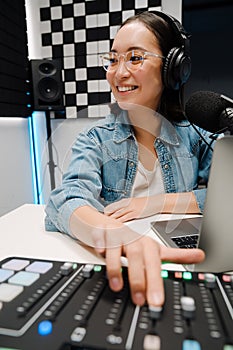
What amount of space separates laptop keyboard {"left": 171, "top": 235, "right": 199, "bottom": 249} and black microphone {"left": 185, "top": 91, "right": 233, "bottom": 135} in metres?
0.21

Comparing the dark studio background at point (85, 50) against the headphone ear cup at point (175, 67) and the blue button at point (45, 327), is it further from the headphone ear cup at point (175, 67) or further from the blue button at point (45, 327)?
the blue button at point (45, 327)

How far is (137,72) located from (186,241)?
570 millimetres

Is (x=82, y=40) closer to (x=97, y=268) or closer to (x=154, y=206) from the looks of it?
(x=154, y=206)

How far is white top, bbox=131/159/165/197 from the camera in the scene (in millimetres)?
911

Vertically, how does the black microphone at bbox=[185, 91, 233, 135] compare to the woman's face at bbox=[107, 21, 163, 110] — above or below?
below

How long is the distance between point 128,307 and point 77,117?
2.25 meters

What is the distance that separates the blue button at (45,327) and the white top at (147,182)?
2.13 feet

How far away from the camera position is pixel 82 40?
2.29 metres

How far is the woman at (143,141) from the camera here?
78cm

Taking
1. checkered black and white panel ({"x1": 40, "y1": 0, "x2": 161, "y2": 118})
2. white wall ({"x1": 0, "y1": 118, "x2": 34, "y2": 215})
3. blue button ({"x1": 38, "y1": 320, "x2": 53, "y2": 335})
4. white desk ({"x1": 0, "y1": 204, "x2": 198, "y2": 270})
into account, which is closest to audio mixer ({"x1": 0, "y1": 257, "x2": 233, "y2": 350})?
blue button ({"x1": 38, "y1": 320, "x2": 53, "y2": 335})

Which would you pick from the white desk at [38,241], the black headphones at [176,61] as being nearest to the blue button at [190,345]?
the white desk at [38,241]

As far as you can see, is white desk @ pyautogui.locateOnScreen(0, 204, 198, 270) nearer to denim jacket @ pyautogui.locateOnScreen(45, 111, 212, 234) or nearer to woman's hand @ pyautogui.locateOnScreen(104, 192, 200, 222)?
woman's hand @ pyautogui.locateOnScreen(104, 192, 200, 222)

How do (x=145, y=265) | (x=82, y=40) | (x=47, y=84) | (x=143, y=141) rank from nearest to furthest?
(x=145, y=265) < (x=143, y=141) < (x=47, y=84) < (x=82, y=40)

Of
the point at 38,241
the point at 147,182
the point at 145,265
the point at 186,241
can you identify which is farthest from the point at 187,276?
the point at 147,182
